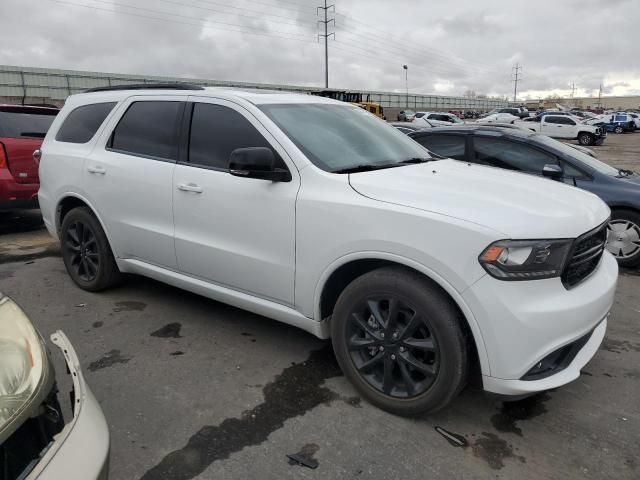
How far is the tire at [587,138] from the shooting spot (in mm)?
28159

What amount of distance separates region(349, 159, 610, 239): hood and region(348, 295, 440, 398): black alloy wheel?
55cm

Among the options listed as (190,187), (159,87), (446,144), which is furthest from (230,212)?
(446,144)

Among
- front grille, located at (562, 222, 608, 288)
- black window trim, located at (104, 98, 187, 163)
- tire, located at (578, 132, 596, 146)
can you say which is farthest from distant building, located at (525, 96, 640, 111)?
front grille, located at (562, 222, 608, 288)

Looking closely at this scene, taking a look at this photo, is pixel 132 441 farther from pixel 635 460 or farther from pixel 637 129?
pixel 637 129

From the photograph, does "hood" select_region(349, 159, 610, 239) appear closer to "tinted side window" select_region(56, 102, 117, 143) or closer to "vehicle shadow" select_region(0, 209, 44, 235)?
"tinted side window" select_region(56, 102, 117, 143)

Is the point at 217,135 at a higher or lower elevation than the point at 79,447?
higher

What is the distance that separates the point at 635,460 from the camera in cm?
249

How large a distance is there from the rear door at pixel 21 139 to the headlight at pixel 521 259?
6316 millimetres

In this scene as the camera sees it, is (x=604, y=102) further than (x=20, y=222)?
Yes

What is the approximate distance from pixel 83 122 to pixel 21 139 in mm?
2753

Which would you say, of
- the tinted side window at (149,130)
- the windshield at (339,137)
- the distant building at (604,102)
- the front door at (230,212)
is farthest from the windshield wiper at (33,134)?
the distant building at (604,102)

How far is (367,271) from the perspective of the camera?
9.75ft

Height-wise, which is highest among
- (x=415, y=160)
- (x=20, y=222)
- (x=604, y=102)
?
(x=604, y=102)

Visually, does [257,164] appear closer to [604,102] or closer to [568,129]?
[568,129]
